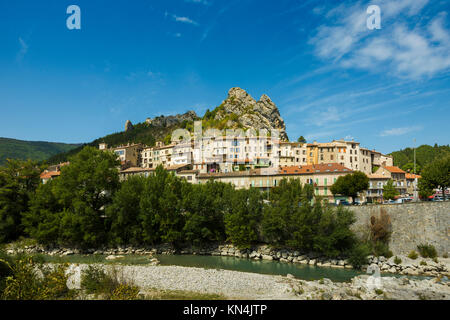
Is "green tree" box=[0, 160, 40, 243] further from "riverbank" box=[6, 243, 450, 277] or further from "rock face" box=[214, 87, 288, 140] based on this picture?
"rock face" box=[214, 87, 288, 140]

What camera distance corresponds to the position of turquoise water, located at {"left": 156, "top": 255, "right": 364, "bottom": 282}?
22.2 metres

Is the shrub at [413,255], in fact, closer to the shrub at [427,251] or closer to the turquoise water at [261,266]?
the shrub at [427,251]

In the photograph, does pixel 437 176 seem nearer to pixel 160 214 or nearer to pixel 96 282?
pixel 160 214

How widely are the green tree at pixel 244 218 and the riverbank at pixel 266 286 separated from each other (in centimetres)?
914

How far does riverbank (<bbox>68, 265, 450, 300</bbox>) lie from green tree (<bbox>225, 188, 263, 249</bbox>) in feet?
30.0

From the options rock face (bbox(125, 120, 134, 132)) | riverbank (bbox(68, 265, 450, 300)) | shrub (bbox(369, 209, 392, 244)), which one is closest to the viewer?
riverbank (bbox(68, 265, 450, 300))

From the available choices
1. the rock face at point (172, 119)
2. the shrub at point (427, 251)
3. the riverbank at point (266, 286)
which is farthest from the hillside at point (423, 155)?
the rock face at point (172, 119)

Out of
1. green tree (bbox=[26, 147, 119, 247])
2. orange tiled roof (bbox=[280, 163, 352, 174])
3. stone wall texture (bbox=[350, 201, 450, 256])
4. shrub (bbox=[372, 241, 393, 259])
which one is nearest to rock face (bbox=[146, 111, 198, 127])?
orange tiled roof (bbox=[280, 163, 352, 174])

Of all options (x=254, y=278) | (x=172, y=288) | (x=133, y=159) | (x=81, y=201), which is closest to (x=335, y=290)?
(x=254, y=278)

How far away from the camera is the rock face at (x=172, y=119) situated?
13925cm

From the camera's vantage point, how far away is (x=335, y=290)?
651 inches

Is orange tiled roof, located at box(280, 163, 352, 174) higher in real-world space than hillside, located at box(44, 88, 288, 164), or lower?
lower
